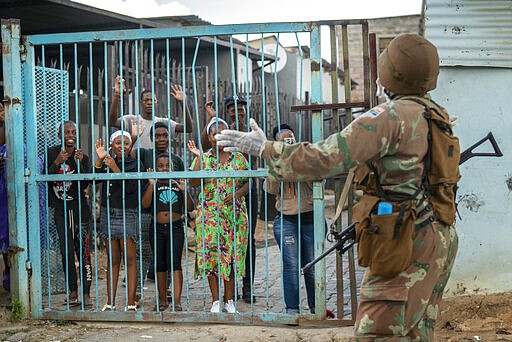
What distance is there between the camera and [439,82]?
5.31 m

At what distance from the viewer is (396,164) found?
9.89ft

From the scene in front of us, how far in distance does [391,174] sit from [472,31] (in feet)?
8.85

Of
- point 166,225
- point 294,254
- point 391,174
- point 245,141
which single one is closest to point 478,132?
point 294,254

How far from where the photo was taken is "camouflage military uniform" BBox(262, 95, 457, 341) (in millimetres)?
2916

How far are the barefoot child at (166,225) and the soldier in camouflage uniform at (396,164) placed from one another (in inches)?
113

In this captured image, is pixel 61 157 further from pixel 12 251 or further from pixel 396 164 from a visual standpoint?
pixel 396 164

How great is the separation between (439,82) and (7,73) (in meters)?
3.43

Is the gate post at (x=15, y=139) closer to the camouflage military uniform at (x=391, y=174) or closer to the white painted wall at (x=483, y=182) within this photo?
the camouflage military uniform at (x=391, y=174)

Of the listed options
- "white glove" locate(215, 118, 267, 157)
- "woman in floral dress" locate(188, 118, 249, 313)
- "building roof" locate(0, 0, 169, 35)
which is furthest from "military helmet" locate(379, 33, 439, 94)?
"building roof" locate(0, 0, 169, 35)

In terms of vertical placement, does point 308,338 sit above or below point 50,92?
below

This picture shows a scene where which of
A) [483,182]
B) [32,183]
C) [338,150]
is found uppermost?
[338,150]

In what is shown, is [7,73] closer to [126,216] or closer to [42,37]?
[42,37]

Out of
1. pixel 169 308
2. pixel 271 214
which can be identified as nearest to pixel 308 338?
pixel 169 308

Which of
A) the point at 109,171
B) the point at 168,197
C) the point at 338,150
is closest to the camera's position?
the point at 338,150
